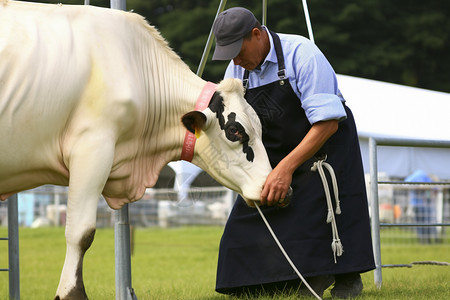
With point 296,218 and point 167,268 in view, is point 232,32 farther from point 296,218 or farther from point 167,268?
point 167,268

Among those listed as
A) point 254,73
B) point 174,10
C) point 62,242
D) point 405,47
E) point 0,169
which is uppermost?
point 174,10

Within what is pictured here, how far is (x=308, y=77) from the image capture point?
4.43 metres

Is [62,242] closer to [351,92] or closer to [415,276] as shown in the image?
[351,92]

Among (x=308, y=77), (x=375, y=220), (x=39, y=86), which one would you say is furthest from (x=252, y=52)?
(x=375, y=220)

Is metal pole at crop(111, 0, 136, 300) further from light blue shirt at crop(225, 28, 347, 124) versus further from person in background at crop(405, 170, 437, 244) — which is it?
person in background at crop(405, 170, 437, 244)

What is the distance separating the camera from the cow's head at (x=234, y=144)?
429 centimetres

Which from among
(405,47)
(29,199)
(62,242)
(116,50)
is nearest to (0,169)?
(116,50)

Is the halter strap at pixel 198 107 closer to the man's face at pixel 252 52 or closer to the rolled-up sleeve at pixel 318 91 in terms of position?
the man's face at pixel 252 52

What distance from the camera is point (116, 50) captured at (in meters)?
4.07

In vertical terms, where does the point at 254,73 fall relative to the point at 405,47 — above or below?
below

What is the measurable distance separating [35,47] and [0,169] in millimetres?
659

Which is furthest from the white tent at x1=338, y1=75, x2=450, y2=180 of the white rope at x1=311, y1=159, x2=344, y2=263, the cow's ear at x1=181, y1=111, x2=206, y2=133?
the cow's ear at x1=181, y1=111, x2=206, y2=133

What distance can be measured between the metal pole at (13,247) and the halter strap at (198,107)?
67.2 inches

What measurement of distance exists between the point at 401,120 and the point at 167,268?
736 cm
